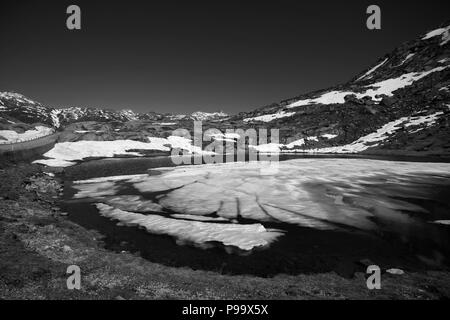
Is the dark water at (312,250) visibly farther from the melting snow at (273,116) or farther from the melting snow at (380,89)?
the melting snow at (273,116)

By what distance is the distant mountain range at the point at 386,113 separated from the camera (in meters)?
73.1

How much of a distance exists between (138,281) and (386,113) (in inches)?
4364

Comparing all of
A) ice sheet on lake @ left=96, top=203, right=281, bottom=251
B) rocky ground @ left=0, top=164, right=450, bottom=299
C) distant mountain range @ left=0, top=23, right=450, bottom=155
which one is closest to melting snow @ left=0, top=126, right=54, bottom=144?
distant mountain range @ left=0, top=23, right=450, bottom=155

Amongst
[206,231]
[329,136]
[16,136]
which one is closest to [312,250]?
[206,231]

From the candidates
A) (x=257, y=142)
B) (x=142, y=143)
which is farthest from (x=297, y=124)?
(x=142, y=143)

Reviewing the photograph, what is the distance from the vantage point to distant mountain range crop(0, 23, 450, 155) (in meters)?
73.1

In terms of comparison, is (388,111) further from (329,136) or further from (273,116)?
(273,116)

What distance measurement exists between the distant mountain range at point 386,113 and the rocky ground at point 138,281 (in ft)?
211

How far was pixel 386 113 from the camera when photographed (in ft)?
326

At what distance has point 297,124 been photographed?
116m

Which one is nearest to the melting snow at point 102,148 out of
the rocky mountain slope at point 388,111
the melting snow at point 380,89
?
the rocky mountain slope at point 388,111
